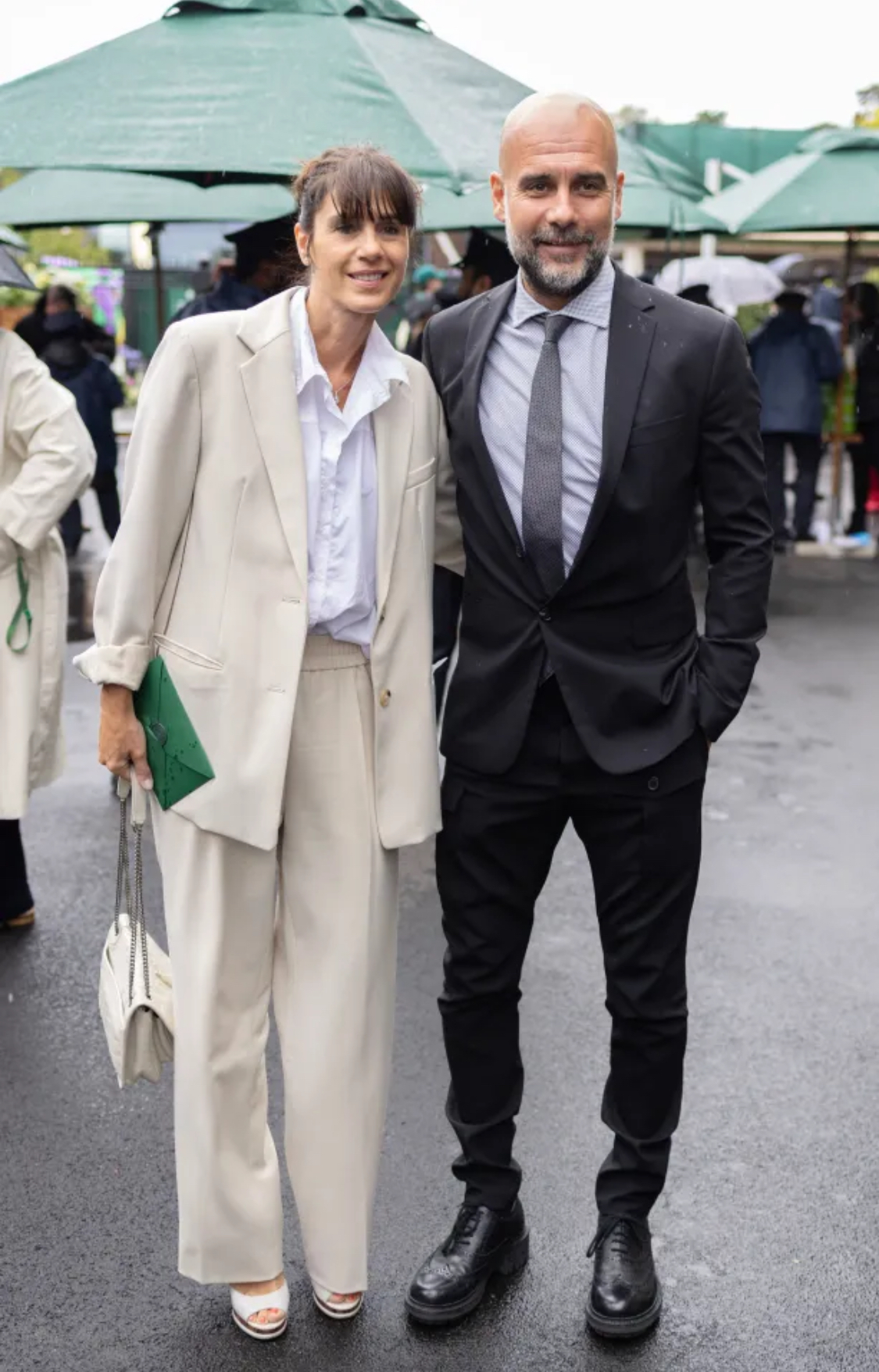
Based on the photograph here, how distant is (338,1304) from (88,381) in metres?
9.00

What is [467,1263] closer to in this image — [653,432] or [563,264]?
[653,432]

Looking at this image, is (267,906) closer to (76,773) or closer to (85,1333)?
(85,1333)

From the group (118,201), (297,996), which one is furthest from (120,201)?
(297,996)

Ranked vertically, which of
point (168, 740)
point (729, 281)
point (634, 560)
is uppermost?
point (634, 560)

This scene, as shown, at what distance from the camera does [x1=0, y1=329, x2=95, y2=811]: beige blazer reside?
15.7ft

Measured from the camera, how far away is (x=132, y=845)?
609 centimetres

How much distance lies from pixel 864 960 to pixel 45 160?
3.74 meters

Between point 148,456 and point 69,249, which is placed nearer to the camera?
point 148,456

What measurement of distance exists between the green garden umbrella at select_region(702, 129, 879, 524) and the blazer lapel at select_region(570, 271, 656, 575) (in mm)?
8896

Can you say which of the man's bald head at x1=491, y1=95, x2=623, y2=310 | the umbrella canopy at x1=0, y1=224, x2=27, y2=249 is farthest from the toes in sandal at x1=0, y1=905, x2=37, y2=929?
the man's bald head at x1=491, y1=95, x2=623, y2=310

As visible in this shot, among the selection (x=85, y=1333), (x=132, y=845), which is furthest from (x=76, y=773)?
(x=85, y=1333)

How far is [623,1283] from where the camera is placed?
3.15m

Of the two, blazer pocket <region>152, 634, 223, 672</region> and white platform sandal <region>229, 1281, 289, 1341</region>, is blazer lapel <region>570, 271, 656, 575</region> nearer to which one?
blazer pocket <region>152, 634, 223, 672</region>

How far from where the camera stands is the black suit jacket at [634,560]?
2.95m
